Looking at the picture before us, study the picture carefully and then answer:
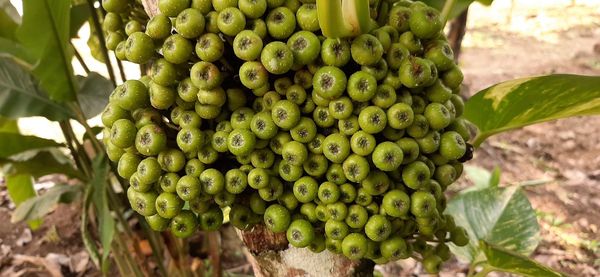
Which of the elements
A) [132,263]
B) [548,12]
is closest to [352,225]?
[132,263]

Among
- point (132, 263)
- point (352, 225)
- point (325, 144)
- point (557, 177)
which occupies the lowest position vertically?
point (557, 177)

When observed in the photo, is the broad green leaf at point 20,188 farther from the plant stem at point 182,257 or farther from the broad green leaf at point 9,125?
the plant stem at point 182,257

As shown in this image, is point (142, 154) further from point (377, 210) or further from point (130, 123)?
point (377, 210)

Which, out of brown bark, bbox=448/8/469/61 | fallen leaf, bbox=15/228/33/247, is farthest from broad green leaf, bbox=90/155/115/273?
brown bark, bbox=448/8/469/61

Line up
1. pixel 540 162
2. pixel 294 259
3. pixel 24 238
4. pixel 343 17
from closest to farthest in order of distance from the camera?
pixel 343 17 < pixel 294 259 < pixel 24 238 < pixel 540 162

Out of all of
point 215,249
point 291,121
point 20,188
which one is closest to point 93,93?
point 215,249

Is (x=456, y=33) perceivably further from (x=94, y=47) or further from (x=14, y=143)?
(x=14, y=143)

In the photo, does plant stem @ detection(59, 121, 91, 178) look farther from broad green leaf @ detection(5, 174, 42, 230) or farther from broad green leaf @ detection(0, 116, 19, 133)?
broad green leaf @ detection(5, 174, 42, 230)

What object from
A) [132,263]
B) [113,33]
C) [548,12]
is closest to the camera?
[113,33]
